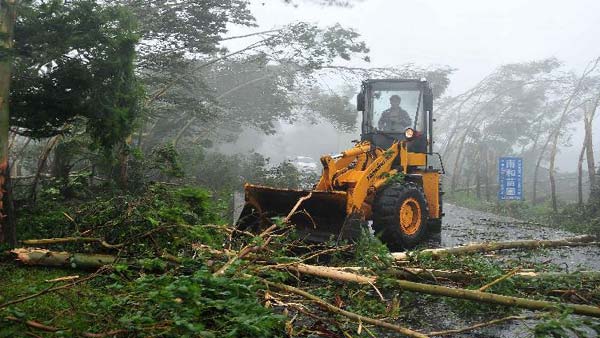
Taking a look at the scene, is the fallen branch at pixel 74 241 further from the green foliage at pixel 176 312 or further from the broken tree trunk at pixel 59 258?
the green foliage at pixel 176 312

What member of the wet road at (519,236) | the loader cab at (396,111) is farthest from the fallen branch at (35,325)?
the loader cab at (396,111)

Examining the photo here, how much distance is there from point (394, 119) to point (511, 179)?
35.1ft

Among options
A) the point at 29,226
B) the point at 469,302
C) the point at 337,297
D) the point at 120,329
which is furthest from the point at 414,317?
the point at 29,226

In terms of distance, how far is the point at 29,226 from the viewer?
22.8 ft

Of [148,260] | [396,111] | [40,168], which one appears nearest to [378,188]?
[396,111]

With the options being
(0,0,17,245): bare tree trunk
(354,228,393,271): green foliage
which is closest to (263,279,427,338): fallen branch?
(354,228,393,271): green foliage

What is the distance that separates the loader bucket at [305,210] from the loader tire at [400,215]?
0.70 metres

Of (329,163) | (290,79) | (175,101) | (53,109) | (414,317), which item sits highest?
(290,79)

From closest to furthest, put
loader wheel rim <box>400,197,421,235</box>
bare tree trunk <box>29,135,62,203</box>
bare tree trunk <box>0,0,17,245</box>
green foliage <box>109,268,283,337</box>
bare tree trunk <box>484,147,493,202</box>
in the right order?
Answer: green foliage <box>109,268,283,337</box>
bare tree trunk <box>0,0,17,245</box>
loader wheel rim <box>400,197,421,235</box>
bare tree trunk <box>29,135,62,203</box>
bare tree trunk <box>484,147,493,202</box>

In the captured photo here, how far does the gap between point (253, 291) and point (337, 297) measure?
0.94 metres

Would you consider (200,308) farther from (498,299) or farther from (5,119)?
(5,119)

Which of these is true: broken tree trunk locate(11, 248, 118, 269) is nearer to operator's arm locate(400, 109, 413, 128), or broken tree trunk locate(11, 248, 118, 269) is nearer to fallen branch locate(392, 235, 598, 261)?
fallen branch locate(392, 235, 598, 261)

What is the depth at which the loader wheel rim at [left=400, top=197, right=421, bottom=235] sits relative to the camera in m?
7.60

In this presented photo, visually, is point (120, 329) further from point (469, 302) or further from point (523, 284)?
point (523, 284)
